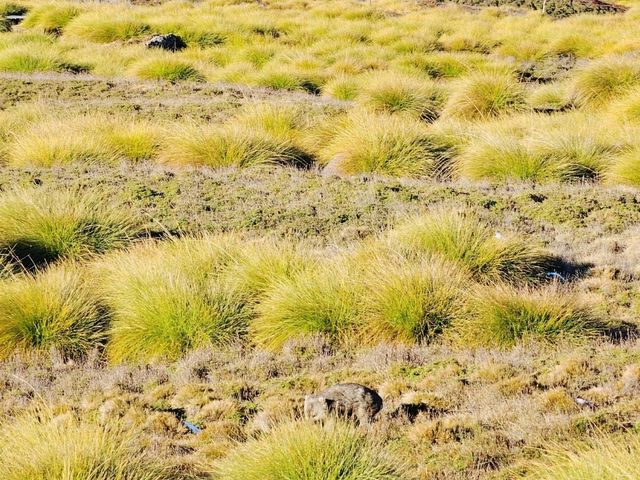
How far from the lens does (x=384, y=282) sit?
17.9 ft

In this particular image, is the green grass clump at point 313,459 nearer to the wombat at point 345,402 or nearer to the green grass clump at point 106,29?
the wombat at point 345,402

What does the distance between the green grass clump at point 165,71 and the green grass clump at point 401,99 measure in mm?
3957

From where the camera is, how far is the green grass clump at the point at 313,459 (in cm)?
333

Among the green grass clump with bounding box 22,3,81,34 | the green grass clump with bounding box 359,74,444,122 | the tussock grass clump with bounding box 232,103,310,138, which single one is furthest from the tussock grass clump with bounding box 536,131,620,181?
the green grass clump with bounding box 22,3,81,34

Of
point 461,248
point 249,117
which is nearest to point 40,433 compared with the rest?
point 461,248

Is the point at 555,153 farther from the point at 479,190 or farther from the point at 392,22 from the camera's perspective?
the point at 392,22

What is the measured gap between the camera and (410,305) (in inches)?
209

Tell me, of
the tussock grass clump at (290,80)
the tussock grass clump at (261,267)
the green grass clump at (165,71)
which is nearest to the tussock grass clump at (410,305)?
the tussock grass clump at (261,267)

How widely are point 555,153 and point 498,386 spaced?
5.49m

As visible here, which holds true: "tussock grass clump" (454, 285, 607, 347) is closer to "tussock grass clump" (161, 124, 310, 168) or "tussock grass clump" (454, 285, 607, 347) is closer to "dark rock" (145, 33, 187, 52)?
"tussock grass clump" (161, 124, 310, 168)

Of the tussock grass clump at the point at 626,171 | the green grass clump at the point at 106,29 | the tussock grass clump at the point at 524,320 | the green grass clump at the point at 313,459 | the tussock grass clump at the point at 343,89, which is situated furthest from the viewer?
the green grass clump at the point at 106,29

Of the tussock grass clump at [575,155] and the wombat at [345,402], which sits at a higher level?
the wombat at [345,402]

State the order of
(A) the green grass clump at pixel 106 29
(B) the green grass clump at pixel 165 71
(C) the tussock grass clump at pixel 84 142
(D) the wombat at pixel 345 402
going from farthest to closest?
(A) the green grass clump at pixel 106 29, (B) the green grass clump at pixel 165 71, (C) the tussock grass clump at pixel 84 142, (D) the wombat at pixel 345 402

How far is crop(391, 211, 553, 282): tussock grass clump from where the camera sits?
6086 millimetres
